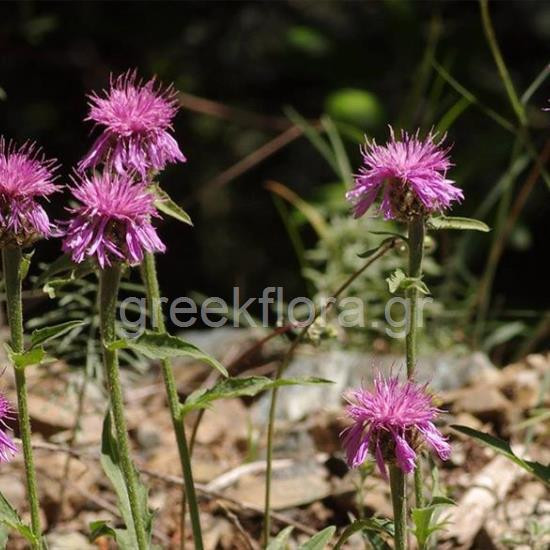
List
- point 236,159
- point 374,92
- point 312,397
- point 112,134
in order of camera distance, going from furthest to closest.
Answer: point 236,159 < point 374,92 < point 312,397 < point 112,134

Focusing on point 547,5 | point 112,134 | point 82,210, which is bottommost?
point 82,210

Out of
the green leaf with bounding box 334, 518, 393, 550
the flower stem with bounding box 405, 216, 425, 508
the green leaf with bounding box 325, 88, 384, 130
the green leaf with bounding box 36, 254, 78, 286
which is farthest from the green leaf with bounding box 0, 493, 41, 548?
the green leaf with bounding box 325, 88, 384, 130

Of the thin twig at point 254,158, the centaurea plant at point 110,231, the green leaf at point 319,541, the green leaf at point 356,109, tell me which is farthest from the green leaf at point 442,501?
the green leaf at point 356,109

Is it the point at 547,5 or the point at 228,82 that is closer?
the point at 547,5

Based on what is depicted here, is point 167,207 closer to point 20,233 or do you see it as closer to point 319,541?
point 20,233

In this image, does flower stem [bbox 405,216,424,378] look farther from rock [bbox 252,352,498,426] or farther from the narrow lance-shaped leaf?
rock [bbox 252,352,498,426]

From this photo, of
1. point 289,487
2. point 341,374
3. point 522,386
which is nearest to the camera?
point 289,487

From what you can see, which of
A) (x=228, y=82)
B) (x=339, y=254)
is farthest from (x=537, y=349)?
(x=228, y=82)

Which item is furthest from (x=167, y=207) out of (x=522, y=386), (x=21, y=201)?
(x=522, y=386)

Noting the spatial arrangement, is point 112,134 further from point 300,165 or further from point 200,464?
point 300,165
